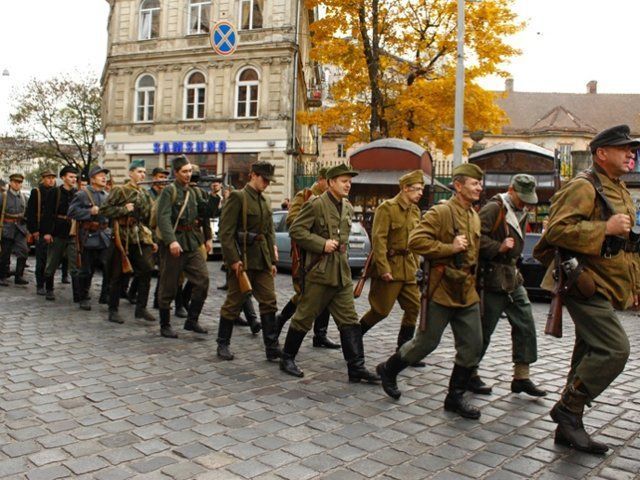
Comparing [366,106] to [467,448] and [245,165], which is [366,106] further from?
[467,448]

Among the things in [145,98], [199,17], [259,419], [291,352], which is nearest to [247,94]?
[199,17]

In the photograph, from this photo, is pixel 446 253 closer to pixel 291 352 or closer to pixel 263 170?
pixel 291 352

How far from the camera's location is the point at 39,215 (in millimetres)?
10289

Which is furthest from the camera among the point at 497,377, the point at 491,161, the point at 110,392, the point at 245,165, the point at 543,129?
the point at 543,129

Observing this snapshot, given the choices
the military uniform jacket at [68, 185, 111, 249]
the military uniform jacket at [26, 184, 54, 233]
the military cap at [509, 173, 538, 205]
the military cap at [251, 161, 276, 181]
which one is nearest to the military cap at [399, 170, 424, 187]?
the military cap at [509, 173, 538, 205]

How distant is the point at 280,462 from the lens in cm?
378

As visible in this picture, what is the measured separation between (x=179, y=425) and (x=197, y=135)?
91.2 ft

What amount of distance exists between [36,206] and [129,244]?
283 centimetres

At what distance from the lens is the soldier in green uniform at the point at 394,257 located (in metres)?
6.02

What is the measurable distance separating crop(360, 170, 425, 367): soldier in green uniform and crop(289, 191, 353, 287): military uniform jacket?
319 mm

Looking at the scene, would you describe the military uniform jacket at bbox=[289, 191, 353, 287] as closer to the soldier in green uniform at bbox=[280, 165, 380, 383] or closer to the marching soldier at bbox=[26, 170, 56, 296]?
the soldier in green uniform at bbox=[280, 165, 380, 383]

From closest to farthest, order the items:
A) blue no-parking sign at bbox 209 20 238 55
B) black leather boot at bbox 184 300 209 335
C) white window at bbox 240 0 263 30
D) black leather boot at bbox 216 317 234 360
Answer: black leather boot at bbox 216 317 234 360 < black leather boot at bbox 184 300 209 335 < blue no-parking sign at bbox 209 20 238 55 < white window at bbox 240 0 263 30

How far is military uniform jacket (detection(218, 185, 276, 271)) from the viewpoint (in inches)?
248

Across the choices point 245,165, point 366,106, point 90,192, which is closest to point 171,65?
point 245,165
